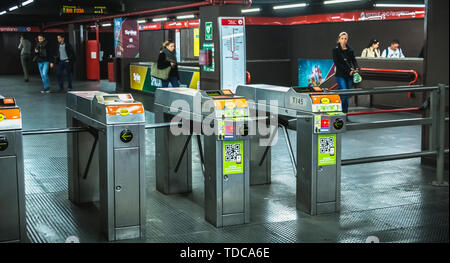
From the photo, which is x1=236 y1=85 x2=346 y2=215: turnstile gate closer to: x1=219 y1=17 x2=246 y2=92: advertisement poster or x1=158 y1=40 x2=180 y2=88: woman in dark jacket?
x1=219 y1=17 x2=246 y2=92: advertisement poster

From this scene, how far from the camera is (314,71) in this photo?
15.2 m

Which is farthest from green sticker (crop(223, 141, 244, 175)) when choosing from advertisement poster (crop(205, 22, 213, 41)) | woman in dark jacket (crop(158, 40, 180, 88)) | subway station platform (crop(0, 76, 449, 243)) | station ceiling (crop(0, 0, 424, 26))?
station ceiling (crop(0, 0, 424, 26))

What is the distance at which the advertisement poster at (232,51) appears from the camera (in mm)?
9359

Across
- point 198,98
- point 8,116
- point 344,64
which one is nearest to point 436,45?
point 344,64

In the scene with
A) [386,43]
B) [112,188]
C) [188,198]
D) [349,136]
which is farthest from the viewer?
[386,43]

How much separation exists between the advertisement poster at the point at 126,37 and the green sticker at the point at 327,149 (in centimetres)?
1257

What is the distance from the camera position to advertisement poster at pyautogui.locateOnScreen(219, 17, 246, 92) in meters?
9.36

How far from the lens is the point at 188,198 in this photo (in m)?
5.35

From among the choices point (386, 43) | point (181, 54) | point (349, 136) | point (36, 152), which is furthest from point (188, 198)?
point (181, 54)

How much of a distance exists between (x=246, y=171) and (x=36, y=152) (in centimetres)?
392

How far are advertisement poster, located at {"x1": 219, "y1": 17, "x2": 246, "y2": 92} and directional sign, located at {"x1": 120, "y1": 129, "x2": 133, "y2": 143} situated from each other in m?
5.52

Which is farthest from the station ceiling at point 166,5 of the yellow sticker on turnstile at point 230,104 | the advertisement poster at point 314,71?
the yellow sticker on turnstile at point 230,104

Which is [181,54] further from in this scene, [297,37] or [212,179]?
[212,179]
